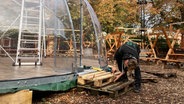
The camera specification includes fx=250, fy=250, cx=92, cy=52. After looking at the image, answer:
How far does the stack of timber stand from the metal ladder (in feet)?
5.92

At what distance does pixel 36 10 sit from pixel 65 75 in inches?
125

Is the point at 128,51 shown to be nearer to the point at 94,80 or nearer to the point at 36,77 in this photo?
the point at 94,80

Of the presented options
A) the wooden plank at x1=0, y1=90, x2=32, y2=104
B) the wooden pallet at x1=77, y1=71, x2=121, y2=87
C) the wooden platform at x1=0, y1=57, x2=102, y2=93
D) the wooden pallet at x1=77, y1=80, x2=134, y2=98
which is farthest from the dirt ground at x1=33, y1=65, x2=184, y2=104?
the wooden plank at x1=0, y1=90, x2=32, y2=104

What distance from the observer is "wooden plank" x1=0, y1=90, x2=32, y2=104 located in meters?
4.12

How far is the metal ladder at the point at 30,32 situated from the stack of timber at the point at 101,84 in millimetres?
1804

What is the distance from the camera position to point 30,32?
27.1 ft

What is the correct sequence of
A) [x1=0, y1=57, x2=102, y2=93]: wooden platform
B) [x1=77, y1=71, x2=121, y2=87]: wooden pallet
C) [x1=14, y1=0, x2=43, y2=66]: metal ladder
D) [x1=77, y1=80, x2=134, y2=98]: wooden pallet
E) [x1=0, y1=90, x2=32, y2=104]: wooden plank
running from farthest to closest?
[x1=14, y1=0, x2=43, y2=66]: metal ladder < [x1=77, y1=71, x2=121, y2=87]: wooden pallet < [x1=77, y1=80, x2=134, y2=98]: wooden pallet < [x1=0, y1=57, x2=102, y2=93]: wooden platform < [x1=0, y1=90, x2=32, y2=104]: wooden plank

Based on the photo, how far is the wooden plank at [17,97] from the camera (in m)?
4.12

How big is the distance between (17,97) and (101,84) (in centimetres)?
209

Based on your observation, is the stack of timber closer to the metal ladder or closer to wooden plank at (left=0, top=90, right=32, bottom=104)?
wooden plank at (left=0, top=90, right=32, bottom=104)

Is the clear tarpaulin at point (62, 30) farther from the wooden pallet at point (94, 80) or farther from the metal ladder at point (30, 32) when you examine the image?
the wooden pallet at point (94, 80)

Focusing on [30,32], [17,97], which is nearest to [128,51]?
[17,97]

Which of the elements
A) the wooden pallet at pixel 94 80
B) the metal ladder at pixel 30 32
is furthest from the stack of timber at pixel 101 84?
the metal ladder at pixel 30 32

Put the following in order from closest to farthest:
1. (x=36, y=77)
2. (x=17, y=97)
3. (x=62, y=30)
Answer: (x=17, y=97) < (x=36, y=77) < (x=62, y=30)
